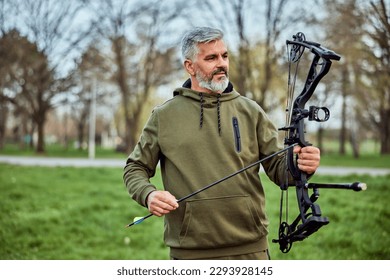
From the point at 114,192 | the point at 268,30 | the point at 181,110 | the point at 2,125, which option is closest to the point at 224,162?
the point at 181,110

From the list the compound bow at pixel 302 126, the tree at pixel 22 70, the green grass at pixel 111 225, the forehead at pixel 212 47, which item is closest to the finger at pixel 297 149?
the compound bow at pixel 302 126

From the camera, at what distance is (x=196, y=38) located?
2279 millimetres

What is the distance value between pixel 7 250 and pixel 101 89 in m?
25.2

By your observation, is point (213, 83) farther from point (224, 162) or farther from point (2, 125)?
point (2, 125)

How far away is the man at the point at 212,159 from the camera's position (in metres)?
2.27

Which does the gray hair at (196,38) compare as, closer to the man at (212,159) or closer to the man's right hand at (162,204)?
the man at (212,159)

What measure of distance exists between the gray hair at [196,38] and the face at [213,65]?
2cm

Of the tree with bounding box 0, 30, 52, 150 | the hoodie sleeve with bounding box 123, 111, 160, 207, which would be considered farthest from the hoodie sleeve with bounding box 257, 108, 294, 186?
the tree with bounding box 0, 30, 52, 150

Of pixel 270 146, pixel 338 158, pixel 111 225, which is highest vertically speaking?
pixel 338 158

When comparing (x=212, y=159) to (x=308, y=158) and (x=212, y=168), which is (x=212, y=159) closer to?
(x=212, y=168)

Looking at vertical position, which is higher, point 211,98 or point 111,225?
point 211,98

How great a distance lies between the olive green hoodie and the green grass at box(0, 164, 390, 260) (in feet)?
10.1

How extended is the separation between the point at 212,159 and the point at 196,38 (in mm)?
539

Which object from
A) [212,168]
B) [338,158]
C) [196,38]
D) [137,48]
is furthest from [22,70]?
[212,168]
